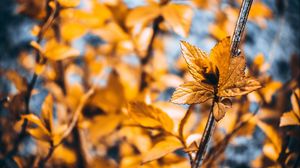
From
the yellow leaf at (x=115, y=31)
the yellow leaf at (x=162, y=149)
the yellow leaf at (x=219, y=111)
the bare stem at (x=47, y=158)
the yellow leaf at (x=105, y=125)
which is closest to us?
the yellow leaf at (x=219, y=111)

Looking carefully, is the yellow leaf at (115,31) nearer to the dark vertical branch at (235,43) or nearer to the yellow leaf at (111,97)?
the yellow leaf at (111,97)

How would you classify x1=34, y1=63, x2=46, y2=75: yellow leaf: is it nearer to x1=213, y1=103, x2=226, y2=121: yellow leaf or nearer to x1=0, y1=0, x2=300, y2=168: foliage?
x1=0, y1=0, x2=300, y2=168: foliage

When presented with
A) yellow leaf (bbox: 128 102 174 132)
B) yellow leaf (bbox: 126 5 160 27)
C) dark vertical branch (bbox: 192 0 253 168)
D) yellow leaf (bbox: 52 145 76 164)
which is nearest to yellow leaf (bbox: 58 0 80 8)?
yellow leaf (bbox: 126 5 160 27)

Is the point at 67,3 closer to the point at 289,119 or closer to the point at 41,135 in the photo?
the point at 41,135

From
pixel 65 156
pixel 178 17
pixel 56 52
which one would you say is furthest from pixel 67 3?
pixel 65 156

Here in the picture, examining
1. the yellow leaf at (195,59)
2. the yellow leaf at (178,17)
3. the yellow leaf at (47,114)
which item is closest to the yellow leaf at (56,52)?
the yellow leaf at (47,114)

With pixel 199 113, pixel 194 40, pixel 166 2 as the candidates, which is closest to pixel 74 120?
pixel 166 2
